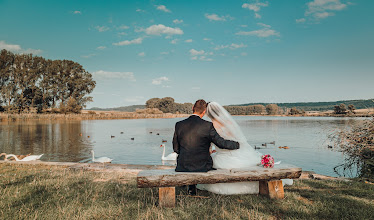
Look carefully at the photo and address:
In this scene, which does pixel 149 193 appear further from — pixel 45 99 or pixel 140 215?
pixel 45 99

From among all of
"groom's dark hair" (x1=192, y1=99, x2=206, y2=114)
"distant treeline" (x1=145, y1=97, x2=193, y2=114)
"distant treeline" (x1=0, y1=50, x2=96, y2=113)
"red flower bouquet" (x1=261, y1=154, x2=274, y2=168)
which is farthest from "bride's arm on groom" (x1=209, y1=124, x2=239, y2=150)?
"distant treeline" (x1=145, y1=97, x2=193, y2=114)

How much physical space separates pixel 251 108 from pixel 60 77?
93.5 meters

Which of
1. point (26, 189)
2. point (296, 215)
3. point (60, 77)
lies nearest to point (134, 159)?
point (26, 189)

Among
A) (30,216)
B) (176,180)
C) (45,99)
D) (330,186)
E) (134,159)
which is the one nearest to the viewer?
(30,216)

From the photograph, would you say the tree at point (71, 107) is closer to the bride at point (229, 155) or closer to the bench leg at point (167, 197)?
the bride at point (229, 155)

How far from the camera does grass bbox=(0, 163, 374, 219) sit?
3896 millimetres

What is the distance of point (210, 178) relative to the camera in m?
4.32

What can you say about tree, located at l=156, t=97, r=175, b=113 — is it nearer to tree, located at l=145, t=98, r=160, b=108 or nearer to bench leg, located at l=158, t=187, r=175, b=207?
tree, located at l=145, t=98, r=160, b=108

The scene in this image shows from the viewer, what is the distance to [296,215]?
3.88 metres

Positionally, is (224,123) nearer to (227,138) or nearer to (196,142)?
(227,138)

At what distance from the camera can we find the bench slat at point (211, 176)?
13.6ft

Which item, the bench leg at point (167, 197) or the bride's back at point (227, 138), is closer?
the bench leg at point (167, 197)

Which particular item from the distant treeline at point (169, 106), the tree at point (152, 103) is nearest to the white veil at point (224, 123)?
the distant treeline at point (169, 106)

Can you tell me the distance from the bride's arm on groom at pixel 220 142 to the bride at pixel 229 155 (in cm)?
26
